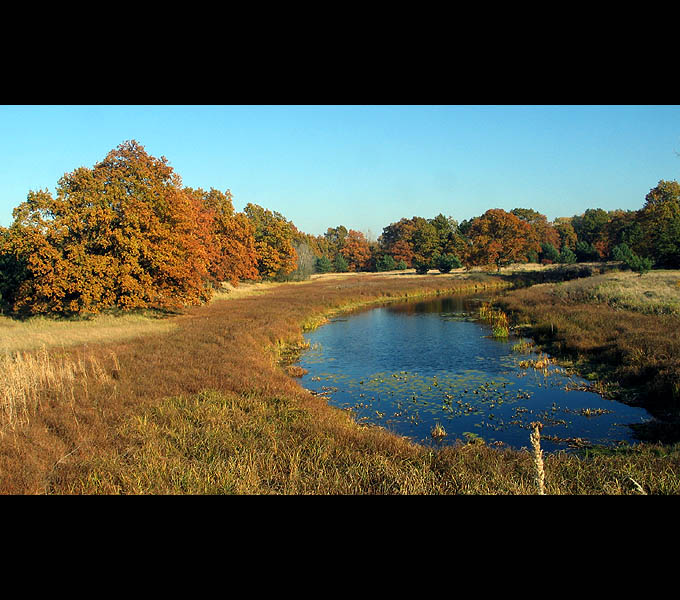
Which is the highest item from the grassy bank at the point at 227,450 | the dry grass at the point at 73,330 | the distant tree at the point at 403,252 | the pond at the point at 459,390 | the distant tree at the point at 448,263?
the distant tree at the point at 403,252

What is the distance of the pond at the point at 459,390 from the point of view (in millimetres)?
10203

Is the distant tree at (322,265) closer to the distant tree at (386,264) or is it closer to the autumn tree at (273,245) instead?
the distant tree at (386,264)

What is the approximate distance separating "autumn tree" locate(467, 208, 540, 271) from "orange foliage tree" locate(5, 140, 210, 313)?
48.6 metres

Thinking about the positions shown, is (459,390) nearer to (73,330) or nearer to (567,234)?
(73,330)

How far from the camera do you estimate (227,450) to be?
7430mm

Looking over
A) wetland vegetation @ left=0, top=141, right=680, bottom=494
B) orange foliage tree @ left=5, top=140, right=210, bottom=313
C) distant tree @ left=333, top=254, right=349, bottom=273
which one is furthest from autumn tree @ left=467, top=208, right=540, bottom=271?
orange foliage tree @ left=5, top=140, right=210, bottom=313

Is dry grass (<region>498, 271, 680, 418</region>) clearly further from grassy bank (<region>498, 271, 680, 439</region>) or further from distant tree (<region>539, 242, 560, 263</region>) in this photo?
distant tree (<region>539, 242, 560, 263</region>)

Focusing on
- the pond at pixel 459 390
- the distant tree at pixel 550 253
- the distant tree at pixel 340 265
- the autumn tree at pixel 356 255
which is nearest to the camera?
the pond at pixel 459 390

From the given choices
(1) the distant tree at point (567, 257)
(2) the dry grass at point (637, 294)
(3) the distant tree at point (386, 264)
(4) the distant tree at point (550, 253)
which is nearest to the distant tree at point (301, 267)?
(3) the distant tree at point (386, 264)

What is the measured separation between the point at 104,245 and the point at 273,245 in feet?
122

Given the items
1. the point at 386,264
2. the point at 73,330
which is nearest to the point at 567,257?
the point at 386,264

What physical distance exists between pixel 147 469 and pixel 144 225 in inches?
784

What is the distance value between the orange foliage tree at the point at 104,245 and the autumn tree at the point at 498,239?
48607mm
